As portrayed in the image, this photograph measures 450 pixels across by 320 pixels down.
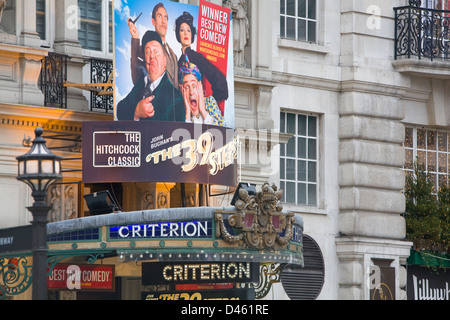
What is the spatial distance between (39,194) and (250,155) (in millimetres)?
10392

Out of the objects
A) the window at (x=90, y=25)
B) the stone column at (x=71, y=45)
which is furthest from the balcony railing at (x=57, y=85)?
the window at (x=90, y=25)

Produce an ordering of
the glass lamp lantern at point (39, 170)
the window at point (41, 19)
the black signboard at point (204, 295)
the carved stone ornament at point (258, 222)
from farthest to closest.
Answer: the window at point (41, 19) → the black signboard at point (204, 295) → the carved stone ornament at point (258, 222) → the glass lamp lantern at point (39, 170)

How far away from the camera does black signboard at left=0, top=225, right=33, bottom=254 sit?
21750 millimetres

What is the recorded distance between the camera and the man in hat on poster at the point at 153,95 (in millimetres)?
24484

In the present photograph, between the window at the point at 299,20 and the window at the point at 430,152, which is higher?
the window at the point at 299,20

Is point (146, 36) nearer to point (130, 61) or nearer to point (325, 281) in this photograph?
point (130, 61)

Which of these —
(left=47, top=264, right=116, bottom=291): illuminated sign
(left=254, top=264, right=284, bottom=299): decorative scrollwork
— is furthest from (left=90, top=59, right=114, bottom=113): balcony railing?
(left=254, top=264, right=284, bottom=299): decorative scrollwork

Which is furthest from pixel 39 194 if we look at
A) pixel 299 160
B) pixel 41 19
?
pixel 299 160

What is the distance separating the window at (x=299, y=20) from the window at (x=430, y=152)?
3.71 metres

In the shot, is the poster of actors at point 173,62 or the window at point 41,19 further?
the window at point 41,19

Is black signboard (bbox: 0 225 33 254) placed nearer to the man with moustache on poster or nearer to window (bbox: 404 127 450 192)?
the man with moustache on poster

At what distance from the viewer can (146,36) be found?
24.9 m

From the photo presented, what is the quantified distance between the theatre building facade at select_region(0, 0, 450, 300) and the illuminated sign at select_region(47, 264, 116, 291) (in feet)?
0.10

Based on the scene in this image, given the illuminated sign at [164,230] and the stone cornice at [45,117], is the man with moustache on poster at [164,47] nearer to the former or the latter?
the stone cornice at [45,117]
